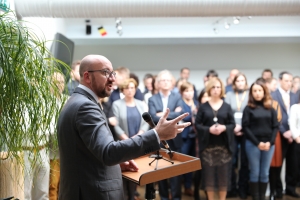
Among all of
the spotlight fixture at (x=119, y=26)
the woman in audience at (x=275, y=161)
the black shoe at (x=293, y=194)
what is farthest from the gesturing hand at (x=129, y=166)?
the spotlight fixture at (x=119, y=26)

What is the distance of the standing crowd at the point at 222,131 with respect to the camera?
3.72 metres

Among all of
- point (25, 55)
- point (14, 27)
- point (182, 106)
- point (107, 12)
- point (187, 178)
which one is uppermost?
point (107, 12)

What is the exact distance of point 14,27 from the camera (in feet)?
6.25

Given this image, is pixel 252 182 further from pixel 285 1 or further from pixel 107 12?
pixel 107 12

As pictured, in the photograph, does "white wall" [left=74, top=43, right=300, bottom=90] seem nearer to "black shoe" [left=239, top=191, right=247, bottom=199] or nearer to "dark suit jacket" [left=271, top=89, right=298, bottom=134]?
"dark suit jacket" [left=271, top=89, right=298, bottom=134]

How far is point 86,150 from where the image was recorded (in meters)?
1.64

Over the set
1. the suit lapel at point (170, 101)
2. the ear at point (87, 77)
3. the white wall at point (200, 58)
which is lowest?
the suit lapel at point (170, 101)

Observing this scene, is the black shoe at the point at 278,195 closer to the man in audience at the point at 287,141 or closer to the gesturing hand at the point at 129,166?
the man in audience at the point at 287,141

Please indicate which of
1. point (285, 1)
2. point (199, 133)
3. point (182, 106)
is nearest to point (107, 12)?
point (182, 106)

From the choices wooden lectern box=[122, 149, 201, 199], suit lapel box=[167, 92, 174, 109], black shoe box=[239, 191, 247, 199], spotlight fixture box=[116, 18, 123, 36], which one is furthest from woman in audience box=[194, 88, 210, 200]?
spotlight fixture box=[116, 18, 123, 36]

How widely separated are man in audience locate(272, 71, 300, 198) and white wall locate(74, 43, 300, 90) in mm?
4095

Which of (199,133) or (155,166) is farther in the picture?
(199,133)

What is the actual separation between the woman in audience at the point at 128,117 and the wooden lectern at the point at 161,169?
1.59m

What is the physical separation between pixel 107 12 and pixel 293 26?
192 inches
